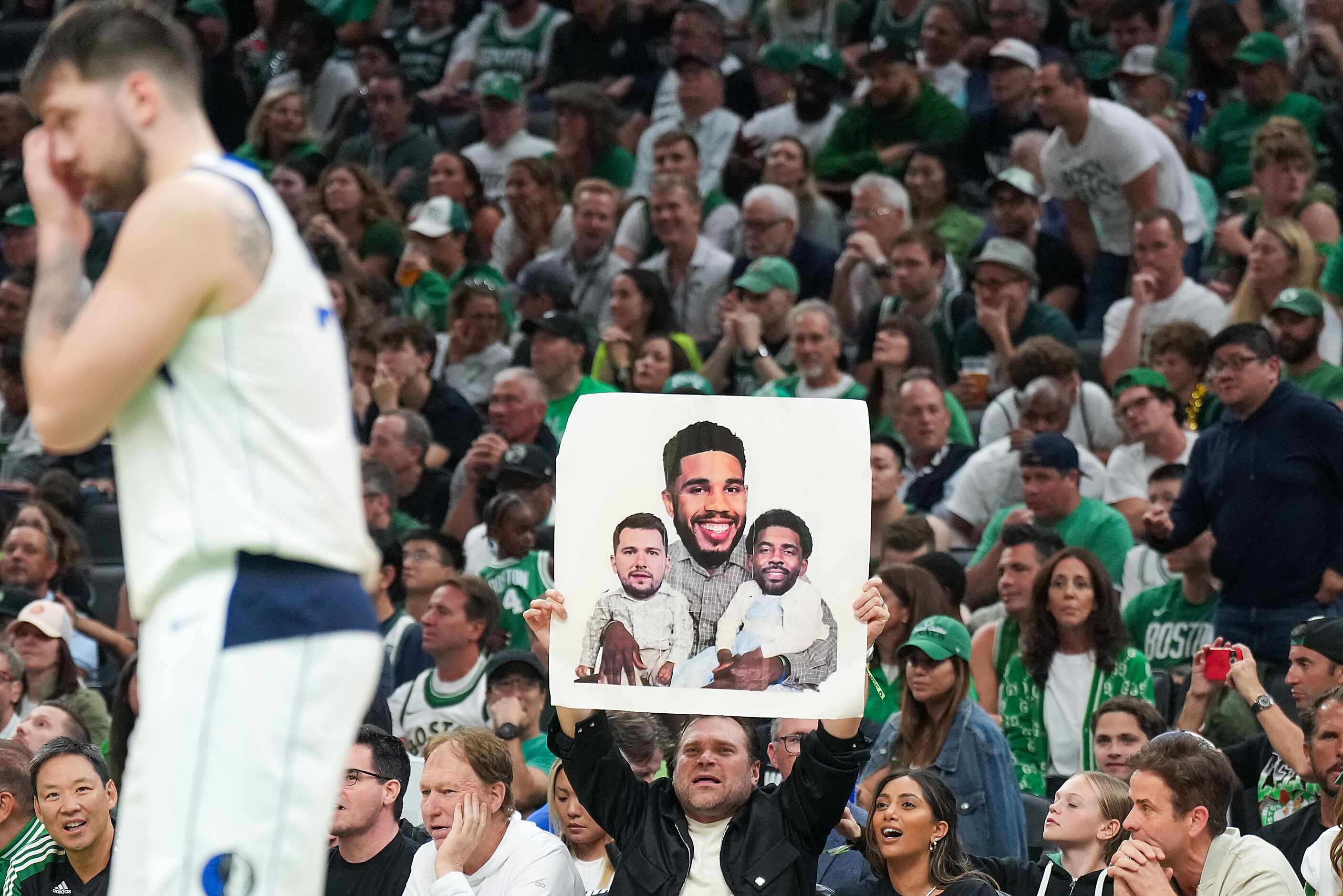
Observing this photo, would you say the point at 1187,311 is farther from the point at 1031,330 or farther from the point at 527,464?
the point at 527,464

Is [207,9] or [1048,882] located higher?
[207,9]

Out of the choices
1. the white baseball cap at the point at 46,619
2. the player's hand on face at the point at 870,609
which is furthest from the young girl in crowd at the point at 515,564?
the player's hand on face at the point at 870,609

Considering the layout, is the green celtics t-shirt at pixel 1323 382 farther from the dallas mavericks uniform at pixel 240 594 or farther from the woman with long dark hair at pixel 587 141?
the dallas mavericks uniform at pixel 240 594

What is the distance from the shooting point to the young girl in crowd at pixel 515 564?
7.96 m

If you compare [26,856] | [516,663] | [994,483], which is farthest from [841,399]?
[994,483]

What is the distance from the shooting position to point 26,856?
5.88 metres

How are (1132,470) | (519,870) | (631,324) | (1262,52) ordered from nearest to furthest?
1. (519,870)
2. (1132,470)
3. (631,324)
4. (1262,52)

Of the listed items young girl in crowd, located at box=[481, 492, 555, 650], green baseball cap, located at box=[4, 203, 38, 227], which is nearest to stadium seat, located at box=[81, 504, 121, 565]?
young girl in crowd, located at box=[481, 492, 555, 650]

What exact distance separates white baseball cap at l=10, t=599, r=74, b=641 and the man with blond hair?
111 inches

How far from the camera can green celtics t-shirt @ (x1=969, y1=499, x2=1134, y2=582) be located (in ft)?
25.6

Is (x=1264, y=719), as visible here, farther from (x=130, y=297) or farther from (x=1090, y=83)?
(x=1090, y=83)

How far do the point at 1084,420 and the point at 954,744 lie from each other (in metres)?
3.07

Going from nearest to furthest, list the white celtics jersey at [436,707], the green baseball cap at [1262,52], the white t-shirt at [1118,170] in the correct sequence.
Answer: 1. the white celtics jersey at [436,707]
2. the white t-shirt at [1118,170]
3. the green baseball cap at [1262,52]

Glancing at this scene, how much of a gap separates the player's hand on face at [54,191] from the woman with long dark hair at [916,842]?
3.12m
